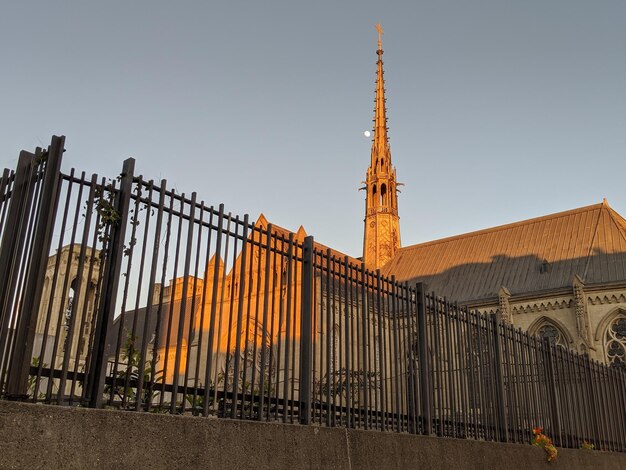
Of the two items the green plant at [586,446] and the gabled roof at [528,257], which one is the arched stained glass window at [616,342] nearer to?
the gabled roof at [528,257]

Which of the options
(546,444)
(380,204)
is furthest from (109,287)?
(380,204)

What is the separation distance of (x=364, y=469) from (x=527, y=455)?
4508 millimetres

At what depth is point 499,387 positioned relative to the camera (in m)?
9.68

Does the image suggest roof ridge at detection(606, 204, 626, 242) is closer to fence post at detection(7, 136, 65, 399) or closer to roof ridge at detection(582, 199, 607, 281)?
roof ridge at detection(582, 199, 607, 281)

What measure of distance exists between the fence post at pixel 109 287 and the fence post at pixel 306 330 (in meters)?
2.23

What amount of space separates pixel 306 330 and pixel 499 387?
15.5ft

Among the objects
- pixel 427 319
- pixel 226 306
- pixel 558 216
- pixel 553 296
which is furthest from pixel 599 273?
pixel 427 319

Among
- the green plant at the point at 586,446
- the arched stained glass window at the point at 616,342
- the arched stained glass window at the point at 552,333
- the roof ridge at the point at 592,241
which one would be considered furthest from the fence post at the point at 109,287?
the roof ridge at the point at 592,241

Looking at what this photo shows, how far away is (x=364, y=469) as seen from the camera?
6.01 m

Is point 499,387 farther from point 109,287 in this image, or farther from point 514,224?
point 514,224

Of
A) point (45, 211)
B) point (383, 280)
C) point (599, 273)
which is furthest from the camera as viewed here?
point (599, 273)

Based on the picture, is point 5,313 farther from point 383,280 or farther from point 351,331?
point 383,280

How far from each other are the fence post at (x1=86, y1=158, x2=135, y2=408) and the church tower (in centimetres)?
3722

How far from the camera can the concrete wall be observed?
140 inches
